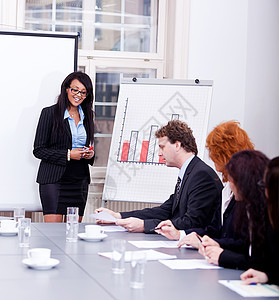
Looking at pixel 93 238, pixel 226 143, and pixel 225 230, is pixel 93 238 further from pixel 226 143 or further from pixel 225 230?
pixel 226 143

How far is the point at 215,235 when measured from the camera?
2760 mm

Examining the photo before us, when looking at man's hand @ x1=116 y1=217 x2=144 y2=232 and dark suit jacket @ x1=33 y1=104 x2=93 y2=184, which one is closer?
man's hand @ x1=116 y1=217 x2=144 y2=232

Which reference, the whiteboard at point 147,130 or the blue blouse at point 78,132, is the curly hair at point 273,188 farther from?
the whiteboard at point 147,130

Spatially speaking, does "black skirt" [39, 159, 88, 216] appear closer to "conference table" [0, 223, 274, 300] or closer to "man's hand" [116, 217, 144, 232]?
"man's hand" [116, 217, 144, 232]

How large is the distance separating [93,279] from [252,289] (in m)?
0.51

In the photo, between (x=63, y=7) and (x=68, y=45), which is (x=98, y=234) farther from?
(x=63, y=7)

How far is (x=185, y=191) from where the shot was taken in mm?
3004

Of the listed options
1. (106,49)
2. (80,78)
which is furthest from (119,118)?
(106,49)

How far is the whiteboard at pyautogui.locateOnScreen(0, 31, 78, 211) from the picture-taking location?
177 inches

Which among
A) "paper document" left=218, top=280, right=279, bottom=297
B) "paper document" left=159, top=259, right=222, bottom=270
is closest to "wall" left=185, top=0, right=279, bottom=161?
"paper document" left=159, top=259, right=222, bottom=270

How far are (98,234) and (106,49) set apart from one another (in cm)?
291

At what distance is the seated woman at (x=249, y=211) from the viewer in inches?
78.7

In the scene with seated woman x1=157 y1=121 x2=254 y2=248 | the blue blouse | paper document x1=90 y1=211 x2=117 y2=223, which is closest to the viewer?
seated woman x1=157 y1=121 x2=254 y2=248

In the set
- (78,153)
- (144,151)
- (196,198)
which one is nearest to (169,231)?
(196,198)
